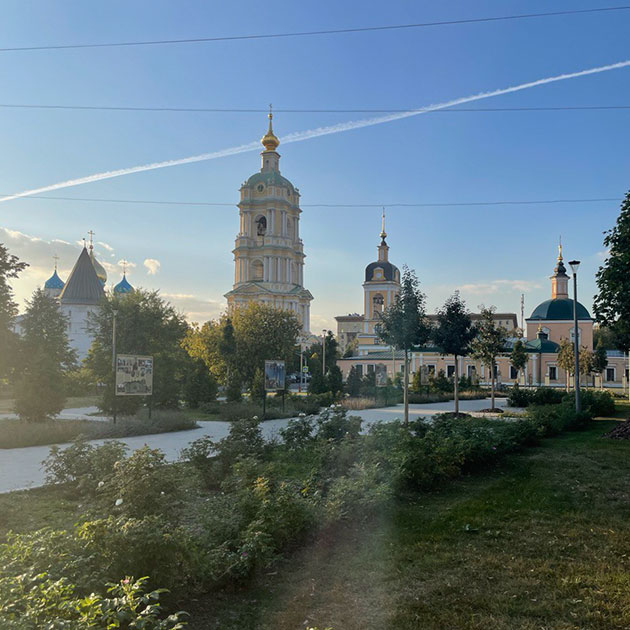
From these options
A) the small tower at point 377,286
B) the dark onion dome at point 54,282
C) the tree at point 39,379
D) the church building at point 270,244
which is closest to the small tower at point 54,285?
the dark onion dome at point 54,282

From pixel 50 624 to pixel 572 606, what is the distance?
3896mm

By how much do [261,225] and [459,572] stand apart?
7008 centimetres

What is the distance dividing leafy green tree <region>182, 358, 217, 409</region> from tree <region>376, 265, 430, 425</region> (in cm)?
1160

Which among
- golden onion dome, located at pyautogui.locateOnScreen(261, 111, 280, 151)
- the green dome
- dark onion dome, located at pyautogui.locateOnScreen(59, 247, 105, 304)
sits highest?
golden onion dome, located at pyautogui.locateOnScreen(261, 111, 280, 151)

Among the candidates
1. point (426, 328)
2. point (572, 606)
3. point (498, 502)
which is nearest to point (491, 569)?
point (572, 606)

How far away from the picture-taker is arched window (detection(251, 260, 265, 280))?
71.6 meters

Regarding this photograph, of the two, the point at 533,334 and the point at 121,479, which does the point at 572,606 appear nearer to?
the point at 121,479

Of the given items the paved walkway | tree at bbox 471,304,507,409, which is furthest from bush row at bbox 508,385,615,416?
the paved walkway

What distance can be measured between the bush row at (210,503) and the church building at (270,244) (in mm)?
57256

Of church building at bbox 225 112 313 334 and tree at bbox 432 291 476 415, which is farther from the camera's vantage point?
church building at bbox 225 112 313 334

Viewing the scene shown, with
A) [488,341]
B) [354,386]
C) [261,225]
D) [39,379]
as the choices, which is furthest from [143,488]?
[261,225]

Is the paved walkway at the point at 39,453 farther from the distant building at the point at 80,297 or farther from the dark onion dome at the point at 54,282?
the dark onion dome at the point at 54,282

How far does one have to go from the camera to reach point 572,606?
169 inches

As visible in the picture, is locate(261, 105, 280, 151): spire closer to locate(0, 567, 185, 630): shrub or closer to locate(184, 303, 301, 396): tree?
locate(184, 303, 301, 396): tree
